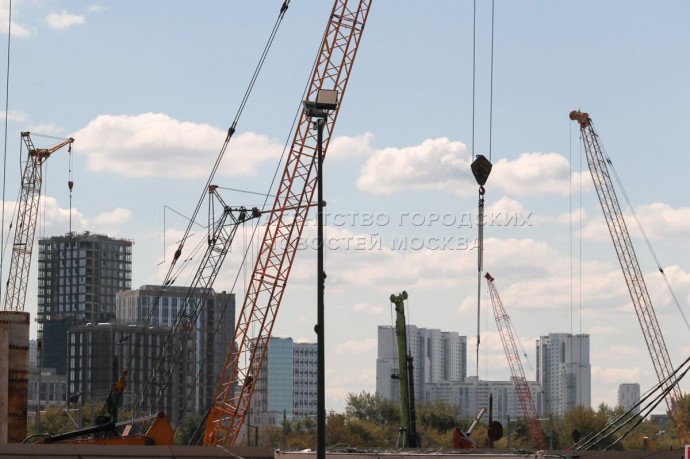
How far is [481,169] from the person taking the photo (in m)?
75.0

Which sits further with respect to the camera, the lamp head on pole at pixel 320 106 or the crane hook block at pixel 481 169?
the crane hook block at pixel 481 169

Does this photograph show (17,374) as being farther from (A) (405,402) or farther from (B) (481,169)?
(B) (481,169)

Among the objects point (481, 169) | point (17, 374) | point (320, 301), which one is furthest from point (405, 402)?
point (320, 301)

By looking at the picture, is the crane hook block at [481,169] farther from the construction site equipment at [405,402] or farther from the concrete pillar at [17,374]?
the concrete pillar at [17,374]

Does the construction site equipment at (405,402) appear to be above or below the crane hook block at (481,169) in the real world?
below

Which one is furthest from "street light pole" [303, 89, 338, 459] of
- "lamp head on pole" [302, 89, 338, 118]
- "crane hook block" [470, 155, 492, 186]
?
"crane hook block" [470, 155, 492, 186]

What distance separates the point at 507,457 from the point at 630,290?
12584 cm

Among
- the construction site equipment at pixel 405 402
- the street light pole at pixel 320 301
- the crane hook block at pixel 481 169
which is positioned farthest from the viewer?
the construction site equipment at pixel 405 402

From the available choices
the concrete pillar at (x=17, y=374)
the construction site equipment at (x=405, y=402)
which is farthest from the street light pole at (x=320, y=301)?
the construction site equipment at (x=405, y=402)

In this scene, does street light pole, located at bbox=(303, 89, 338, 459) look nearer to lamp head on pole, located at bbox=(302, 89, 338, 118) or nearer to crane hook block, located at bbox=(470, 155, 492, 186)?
lamp head on pole, located at bbox=(302, 89, 338, 118)

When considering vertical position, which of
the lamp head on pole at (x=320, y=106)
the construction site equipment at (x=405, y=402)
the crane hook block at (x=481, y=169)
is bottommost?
the construction site equipment at (x=405, y=402)

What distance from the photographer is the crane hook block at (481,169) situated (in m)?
74.8

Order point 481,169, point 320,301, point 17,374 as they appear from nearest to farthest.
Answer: point 320,301
point 481,169
point 17,374

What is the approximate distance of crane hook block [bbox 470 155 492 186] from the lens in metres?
74.8
